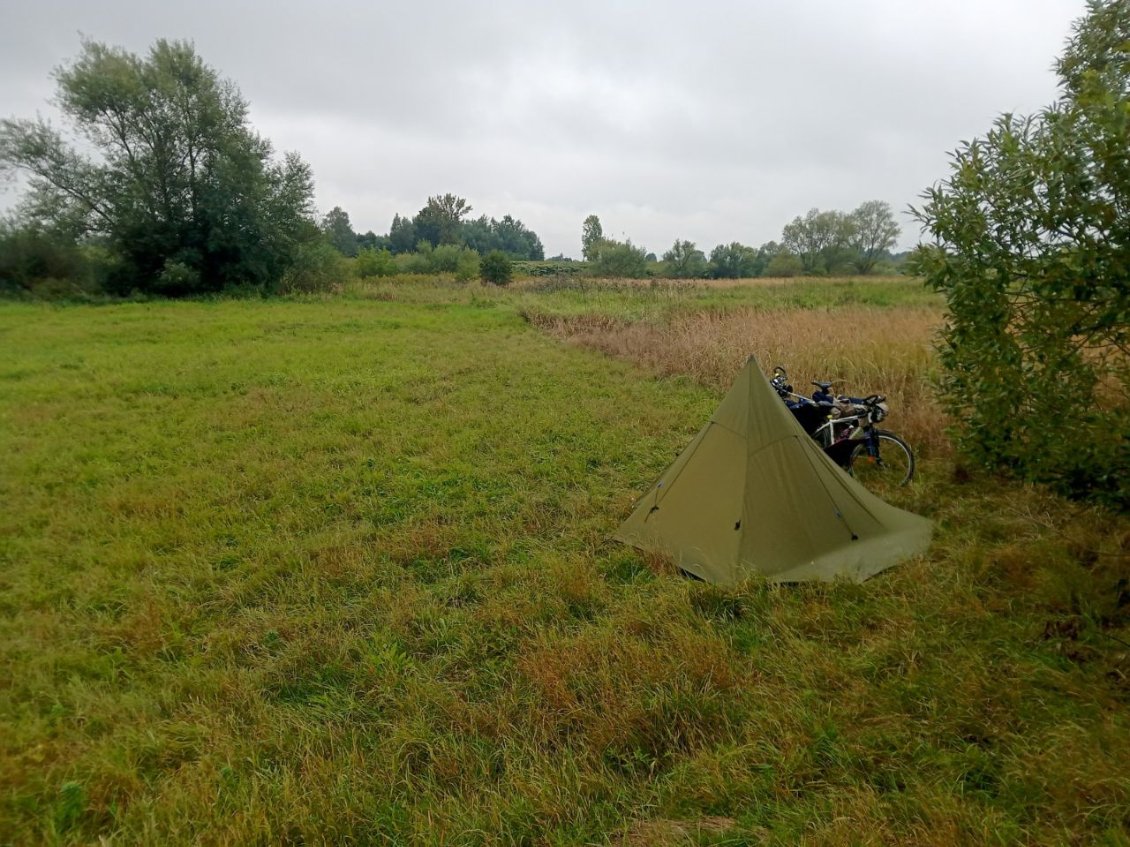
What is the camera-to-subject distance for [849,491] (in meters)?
3.64

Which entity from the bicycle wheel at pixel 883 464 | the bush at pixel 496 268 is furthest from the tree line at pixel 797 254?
the bicycle wheel at pixel 883 464

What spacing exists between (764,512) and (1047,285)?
6.11ft

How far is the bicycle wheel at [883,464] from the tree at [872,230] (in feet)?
197

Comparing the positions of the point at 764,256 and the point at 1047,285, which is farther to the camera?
the point at 764,256

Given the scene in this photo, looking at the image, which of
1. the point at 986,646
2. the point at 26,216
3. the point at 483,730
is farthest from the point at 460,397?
the point at 26,216

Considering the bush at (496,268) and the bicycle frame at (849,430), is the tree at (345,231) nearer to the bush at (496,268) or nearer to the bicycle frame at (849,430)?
the bush at (496,268)

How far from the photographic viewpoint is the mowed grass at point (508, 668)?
1.83 m

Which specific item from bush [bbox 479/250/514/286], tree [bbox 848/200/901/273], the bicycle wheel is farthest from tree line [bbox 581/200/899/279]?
the bicycle wheel

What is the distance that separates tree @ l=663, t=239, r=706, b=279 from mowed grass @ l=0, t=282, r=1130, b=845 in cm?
5544

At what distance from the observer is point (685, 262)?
56844mm

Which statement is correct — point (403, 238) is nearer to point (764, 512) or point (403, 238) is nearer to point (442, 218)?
point (442, 218)

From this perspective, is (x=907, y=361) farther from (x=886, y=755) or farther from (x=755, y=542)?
(x=886, y=755)

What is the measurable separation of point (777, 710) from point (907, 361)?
6.20m

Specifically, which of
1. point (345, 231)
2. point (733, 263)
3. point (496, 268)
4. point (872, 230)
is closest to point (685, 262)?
point (733, 263)
